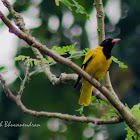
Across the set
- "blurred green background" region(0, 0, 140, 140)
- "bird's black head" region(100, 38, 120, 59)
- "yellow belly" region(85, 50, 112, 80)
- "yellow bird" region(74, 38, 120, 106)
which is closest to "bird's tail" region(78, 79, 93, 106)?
"yellow bird" region(74, 38, 120, 106)

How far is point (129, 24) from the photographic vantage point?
12.6m

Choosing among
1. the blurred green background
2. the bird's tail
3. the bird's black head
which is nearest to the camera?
the bird's tail

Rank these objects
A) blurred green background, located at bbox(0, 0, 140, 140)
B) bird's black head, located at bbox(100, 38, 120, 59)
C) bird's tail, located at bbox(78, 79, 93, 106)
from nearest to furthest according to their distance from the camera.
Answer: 1. bird's tail, located at bbox(78, 79, 93, 106)
2. bird's black head, located at bbox(100, 38, 120, 59)
3. blurred green background, located at bbox(0, 0, 140, 140)

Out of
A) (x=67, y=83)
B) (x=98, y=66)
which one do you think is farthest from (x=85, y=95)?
(x=67, y=83)

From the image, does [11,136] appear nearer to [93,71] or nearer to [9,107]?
[9,107]

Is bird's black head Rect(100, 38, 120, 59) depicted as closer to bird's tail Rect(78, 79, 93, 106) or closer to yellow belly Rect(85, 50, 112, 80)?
yellow belly Rect(85, 50, 112, 80)

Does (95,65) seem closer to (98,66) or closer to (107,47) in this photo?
(98,66)

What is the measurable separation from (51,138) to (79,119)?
591cm

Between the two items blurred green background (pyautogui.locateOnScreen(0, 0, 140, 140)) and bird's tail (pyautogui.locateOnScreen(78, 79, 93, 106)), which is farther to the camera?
blurred green background (pyautogui.locateOnScreen(0, 0, 140, 140))

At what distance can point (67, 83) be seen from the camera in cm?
1084

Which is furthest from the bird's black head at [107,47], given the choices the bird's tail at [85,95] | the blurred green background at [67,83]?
the blurred green background at [67,83]

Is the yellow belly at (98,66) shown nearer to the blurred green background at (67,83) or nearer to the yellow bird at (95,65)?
the yellow bird at (95,65)

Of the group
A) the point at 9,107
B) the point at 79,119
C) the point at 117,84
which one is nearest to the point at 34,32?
the point at 9,107

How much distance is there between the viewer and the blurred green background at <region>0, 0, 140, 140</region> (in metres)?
9.50
